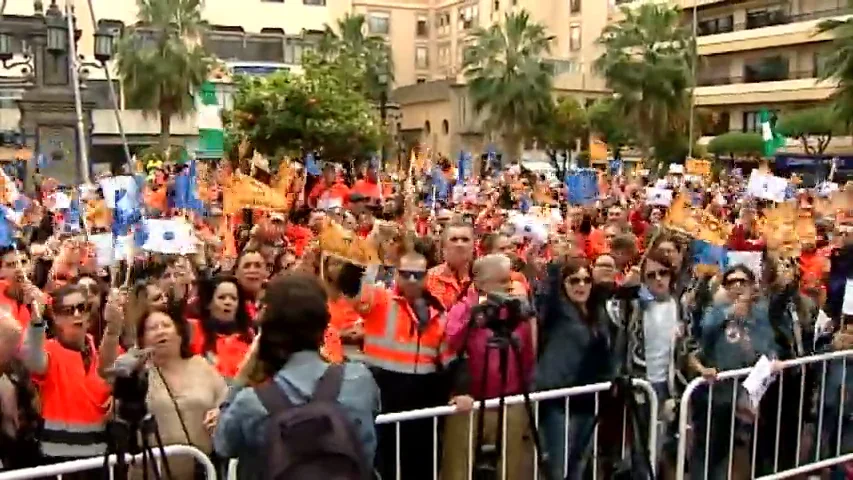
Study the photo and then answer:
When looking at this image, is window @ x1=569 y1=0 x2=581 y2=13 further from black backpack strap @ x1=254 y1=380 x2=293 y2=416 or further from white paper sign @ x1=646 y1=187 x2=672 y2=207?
black backpack strap @ x1=254 y1=380 x2=293 y2=416

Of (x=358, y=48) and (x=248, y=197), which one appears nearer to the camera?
(x=248, y=197)

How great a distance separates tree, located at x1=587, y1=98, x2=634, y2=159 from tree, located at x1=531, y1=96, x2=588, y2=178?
2078 mm

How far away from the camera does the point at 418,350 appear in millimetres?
5273

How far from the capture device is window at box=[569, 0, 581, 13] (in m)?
59.4

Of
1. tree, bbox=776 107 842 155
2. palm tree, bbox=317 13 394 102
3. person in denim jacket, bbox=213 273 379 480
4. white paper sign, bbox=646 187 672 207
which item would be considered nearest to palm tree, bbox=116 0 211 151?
palm tree, bbox=317 13 394 102

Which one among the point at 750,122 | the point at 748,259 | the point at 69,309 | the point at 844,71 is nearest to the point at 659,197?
the point at 748,259

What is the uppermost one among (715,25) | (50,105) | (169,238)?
(715,25)

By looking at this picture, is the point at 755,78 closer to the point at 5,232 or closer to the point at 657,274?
the point at 657,274

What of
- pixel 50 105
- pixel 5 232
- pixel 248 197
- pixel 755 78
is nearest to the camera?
pixel 5 232

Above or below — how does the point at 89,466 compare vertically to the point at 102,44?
below

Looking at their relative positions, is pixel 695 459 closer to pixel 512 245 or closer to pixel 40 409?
pixel 512 245

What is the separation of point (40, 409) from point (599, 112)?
131 ft

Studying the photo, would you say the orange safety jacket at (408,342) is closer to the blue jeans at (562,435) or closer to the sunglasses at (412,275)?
the sunglasses at (412,275)

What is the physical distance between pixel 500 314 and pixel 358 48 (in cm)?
5036
